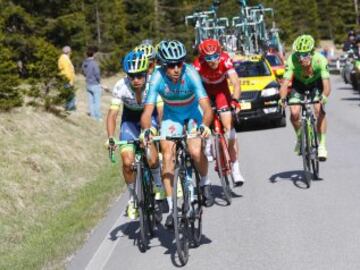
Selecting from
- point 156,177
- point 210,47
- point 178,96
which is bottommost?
point 156,177

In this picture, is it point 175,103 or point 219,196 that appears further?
point 219,196

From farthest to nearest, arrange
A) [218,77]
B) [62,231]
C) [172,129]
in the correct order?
1. [218,77]
2. [62,231]
3. [172,129]

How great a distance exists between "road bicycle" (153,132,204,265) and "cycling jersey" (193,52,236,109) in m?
2.93

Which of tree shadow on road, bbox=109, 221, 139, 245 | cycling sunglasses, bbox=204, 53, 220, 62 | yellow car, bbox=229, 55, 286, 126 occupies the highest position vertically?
cycling sunglasses, bbox=204, 53, 220, 62

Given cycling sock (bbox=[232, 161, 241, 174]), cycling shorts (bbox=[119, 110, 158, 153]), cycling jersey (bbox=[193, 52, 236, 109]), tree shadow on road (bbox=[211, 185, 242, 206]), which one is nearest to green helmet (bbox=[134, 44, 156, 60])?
cycling shorts (bbox=[119, 110, 158, 153])

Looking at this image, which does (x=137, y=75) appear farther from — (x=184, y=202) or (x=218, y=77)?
(x=218, y=77)

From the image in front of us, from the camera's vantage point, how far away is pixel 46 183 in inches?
466

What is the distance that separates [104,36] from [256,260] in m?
40.6

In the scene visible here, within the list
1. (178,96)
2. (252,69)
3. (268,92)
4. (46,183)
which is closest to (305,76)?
(178,96)

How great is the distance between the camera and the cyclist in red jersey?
9789mm

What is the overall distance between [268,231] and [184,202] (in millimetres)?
1350

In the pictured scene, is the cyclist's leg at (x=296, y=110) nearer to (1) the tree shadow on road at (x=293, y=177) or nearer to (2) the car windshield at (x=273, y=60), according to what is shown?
(1) the tree shadow on road at (x=293, y=177)

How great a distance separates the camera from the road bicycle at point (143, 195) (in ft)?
24.8

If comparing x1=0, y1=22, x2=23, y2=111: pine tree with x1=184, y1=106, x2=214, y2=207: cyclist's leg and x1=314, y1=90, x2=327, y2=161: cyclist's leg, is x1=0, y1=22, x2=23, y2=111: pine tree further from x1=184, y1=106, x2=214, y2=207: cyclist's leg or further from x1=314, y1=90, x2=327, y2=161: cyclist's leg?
x1=184, y1=106, x2=214, y2=207: cyclist's leg
